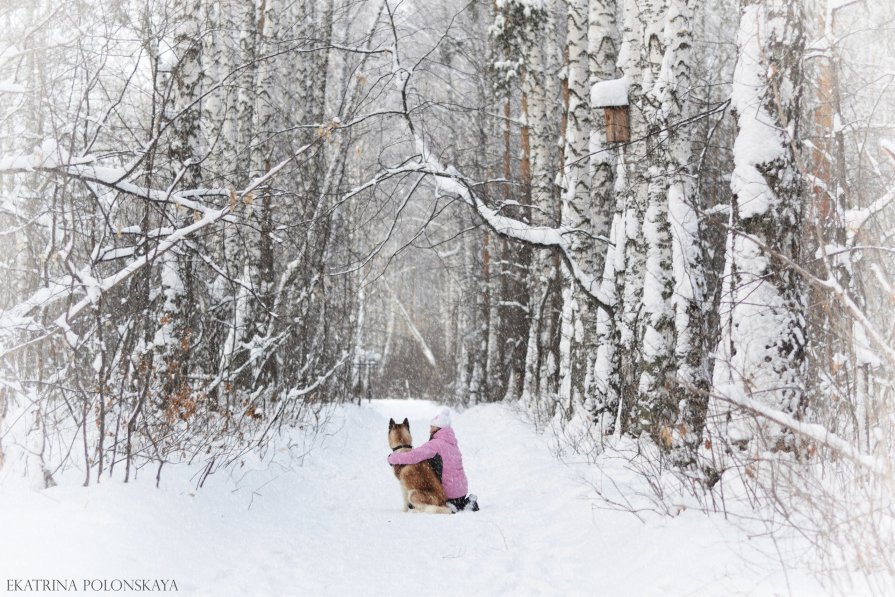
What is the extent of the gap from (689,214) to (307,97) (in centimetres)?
894

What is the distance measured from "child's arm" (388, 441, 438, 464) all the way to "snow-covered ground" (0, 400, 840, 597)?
0.47 metres

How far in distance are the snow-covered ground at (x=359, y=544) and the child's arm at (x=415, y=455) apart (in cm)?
47

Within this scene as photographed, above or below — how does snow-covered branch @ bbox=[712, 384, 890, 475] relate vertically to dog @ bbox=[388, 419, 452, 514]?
above

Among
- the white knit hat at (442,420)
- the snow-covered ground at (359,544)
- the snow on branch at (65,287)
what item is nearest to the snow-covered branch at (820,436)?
the snow-covered ground at (359,544)

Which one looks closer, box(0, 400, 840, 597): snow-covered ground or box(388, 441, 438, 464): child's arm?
box(0, 400, 840, 597): snow-covered ground

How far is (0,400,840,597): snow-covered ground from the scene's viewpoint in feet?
11.4

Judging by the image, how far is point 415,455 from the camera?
6.79 metres

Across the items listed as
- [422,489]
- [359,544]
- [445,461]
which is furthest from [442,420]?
[359,544]

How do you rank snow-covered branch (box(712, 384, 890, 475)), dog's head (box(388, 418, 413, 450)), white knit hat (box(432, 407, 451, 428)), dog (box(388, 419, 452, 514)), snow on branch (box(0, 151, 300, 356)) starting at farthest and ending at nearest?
dog's head (box(388, 418, 413, 450)) < white knit hat (box(432, 407, 451, 428)) < dog (box(388, 419, 452, 514)) < snow on branch (box(0, 151, 300, 356)) < snow-covered branch (box(712, 384, 890, 475))

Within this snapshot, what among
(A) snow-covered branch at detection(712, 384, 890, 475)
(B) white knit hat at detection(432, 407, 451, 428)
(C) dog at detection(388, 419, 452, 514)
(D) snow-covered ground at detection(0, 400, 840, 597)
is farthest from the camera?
(B) white knit hat at detection(432, 407, 451, 428)

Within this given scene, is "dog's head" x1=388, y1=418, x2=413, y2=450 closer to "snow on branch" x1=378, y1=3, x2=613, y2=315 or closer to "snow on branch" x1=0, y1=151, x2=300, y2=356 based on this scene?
"snow on branch" x1=378, y1=3, x2=613, y2=315

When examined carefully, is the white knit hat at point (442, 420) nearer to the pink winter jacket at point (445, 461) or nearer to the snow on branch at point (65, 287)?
the pink winter jacket at point (445, 461)

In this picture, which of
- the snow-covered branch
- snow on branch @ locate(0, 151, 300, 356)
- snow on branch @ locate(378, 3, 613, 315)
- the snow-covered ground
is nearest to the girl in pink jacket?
the snow-covered ground

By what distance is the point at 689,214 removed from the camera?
6.30 metres
